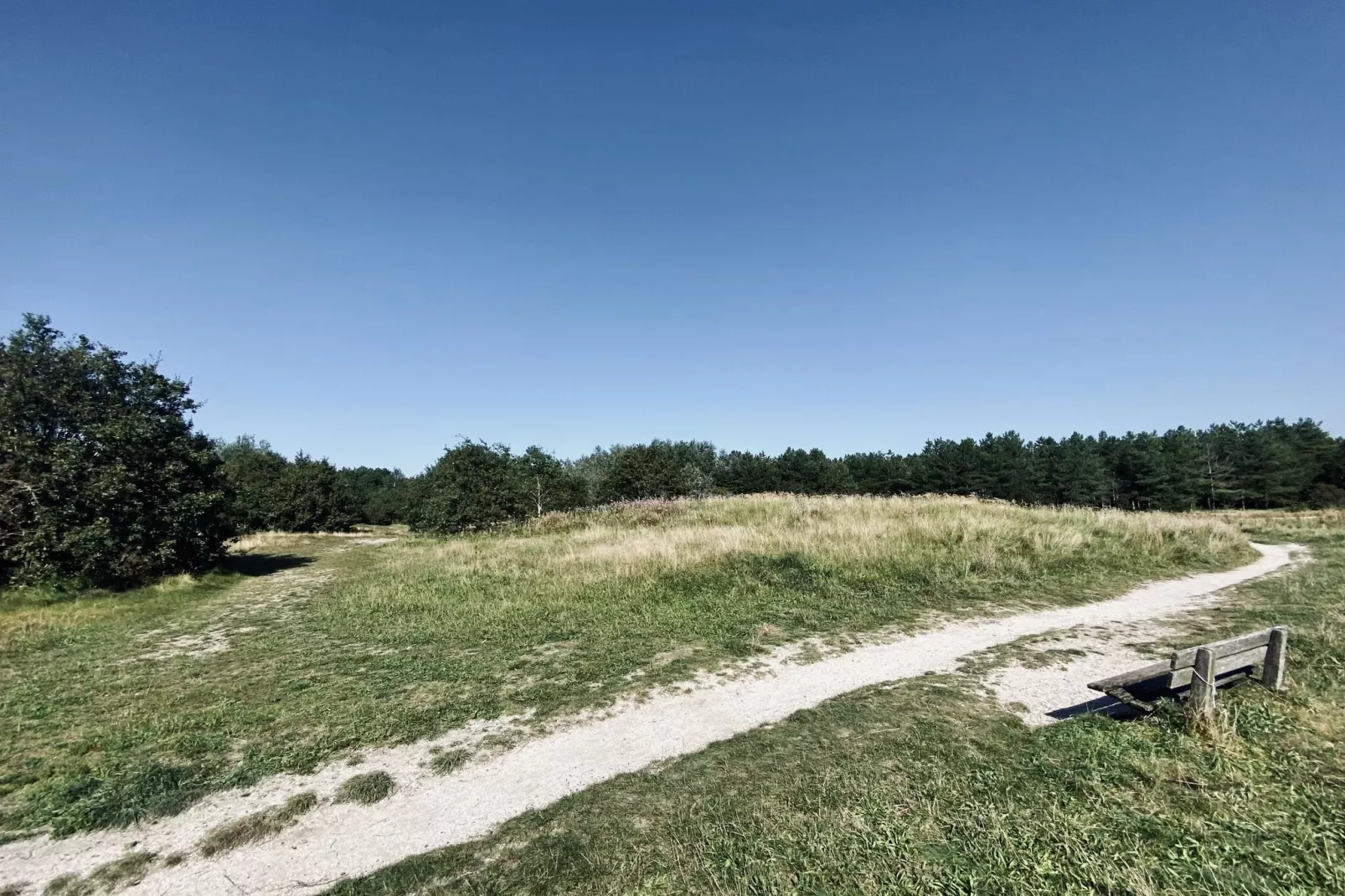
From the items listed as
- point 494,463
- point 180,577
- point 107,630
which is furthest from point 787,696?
point 494,463

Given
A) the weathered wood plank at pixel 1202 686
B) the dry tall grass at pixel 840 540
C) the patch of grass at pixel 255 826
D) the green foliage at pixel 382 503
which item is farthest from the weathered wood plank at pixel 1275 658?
the green foliage at pixel 382 503

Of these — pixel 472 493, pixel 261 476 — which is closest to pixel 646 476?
pixel 472 493

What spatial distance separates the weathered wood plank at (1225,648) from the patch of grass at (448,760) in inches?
289

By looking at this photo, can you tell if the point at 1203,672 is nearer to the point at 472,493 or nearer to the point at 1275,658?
the point at 1275,658

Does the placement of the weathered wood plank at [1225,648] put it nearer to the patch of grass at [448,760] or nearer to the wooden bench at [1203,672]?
the wooden bench at [1203,672]

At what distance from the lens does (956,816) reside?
4.30 m

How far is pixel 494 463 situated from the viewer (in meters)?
32.4

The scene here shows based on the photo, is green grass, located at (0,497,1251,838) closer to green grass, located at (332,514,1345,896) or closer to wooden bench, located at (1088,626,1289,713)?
green grass, located at (332,514,1345,896)

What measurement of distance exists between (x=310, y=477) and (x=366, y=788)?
49.1 metres

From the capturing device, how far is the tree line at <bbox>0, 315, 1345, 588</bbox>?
566 inches

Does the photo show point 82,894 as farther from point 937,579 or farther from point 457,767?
point 937,579

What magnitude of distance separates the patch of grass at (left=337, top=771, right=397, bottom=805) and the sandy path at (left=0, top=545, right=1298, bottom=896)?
0.09 meters

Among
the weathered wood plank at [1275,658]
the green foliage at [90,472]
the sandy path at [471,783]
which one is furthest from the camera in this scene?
the green foliage at [90,472]

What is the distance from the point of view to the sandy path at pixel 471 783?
13.3 feet
